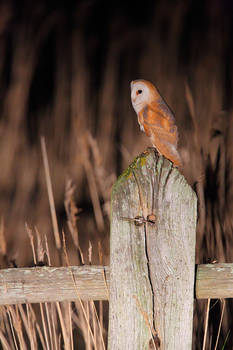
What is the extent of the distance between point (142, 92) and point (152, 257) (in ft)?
1.18

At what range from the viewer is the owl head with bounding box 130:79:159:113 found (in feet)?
3.52

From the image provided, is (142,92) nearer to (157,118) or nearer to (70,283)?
(157,118)

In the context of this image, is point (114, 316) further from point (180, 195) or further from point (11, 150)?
point (11, 150)

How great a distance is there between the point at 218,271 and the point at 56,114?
1.84 meters

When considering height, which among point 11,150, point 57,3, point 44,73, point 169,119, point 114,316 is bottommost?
point 114,316

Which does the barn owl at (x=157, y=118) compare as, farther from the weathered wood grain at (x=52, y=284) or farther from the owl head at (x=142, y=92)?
the weathered wood grain at (x=52, y=284)

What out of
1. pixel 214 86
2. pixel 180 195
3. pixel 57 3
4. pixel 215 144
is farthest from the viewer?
pixel 57 3

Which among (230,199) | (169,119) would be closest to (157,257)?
(169,119)

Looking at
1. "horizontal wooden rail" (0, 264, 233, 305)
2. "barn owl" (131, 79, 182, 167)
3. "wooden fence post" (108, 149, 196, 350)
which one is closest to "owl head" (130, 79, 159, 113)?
"barn owl" (131, 79, 182, 167)

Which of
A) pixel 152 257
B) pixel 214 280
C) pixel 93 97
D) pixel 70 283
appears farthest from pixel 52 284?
pixel 93 97

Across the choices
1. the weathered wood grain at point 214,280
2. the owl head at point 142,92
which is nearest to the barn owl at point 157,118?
Answer: the owl head at point 142,92

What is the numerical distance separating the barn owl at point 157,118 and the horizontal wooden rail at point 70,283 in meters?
0.26

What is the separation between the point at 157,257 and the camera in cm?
98

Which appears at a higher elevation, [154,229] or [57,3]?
[57,3]
